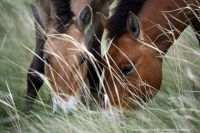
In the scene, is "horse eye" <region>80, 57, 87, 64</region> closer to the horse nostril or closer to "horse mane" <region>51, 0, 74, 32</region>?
the horse nostril

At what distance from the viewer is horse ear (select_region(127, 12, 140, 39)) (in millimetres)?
4829

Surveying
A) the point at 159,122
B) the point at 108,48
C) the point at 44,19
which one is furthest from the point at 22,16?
the point at 159,122

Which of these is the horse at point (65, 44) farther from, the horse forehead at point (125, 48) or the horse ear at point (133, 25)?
the horse ear at point (133, 25)

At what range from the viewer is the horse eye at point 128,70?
16.0 feet

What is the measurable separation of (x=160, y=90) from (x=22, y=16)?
264 cm

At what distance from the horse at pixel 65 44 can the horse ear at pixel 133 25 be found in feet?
1.14

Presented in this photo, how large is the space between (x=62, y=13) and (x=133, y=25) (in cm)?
61

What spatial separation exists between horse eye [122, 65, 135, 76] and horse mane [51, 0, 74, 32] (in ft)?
1.98

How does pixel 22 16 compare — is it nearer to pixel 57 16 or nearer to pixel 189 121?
pixel 57 16

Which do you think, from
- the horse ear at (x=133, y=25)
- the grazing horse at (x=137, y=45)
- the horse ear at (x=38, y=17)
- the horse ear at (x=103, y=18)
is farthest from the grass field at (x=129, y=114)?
the horse ear at (x=103, y=18)

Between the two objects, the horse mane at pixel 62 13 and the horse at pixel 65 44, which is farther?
the horse mane at pixel 62 13

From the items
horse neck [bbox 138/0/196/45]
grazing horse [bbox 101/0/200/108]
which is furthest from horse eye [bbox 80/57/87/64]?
horse neck [bbox 138/0/196/45]

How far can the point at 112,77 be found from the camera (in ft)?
15.5

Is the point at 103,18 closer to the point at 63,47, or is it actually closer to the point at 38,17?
the point at 63,47
